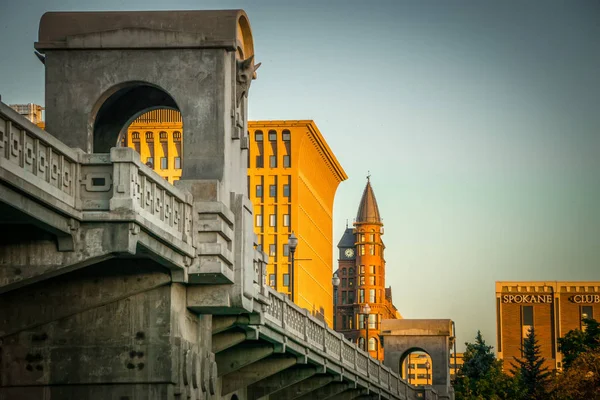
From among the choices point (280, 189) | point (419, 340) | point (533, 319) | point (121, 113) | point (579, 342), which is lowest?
point (121, 113)

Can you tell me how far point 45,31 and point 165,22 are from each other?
2539mm

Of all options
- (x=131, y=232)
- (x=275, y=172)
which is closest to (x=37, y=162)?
(x=131, y=232)

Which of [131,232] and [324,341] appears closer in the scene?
[131,232]

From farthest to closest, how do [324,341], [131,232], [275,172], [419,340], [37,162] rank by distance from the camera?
[275,172], [419,340], [324,341], [131,232], [37,162]

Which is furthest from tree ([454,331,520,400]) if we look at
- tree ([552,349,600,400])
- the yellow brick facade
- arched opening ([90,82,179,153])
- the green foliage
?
arched opening ([90,82,179,153])

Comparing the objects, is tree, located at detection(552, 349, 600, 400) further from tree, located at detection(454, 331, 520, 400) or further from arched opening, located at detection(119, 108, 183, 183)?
arched opening, located at detection(119, 108, 183, 183)

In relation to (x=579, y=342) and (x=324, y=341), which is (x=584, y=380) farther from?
(x=579, y=342)

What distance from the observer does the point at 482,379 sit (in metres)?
104

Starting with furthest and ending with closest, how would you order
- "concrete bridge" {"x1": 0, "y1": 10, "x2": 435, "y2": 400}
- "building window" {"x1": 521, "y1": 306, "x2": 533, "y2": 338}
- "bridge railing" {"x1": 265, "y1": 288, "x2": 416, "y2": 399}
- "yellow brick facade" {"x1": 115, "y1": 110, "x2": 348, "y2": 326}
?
"building window" {"x1": 521, "y1": 306, "x2": 533, "y2": 338} < "yellow brick facade" {"x1": 115, "y1": 110, "x2": 348, "y2": 326} < "bridge railing" {"x1": 265, "y1": 288, "x2": 416, "y2": 399} < "concrete bridge" {"x1": 0, "y1": 10, "x2": 435, "y2": 400}

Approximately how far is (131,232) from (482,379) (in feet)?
270

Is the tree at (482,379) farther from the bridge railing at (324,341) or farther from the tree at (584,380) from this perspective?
the bridge railing at (324,341)

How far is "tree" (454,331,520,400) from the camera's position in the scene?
332 ft

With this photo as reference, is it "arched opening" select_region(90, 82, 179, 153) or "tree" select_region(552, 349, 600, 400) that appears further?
"tree" select_region(552, 349, 600, 400)

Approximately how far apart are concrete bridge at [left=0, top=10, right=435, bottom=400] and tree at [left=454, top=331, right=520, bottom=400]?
67399 millimetres
